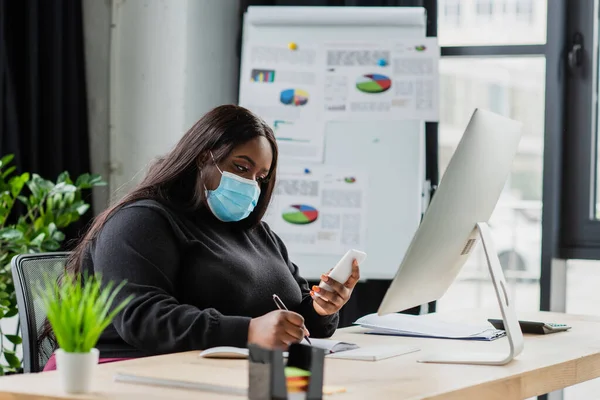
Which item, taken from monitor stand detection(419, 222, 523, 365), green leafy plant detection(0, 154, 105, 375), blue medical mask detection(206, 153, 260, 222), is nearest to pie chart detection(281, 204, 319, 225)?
green leafy plant detection(0, 154, 105, 375)

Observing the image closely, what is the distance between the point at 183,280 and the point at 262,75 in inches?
65.8

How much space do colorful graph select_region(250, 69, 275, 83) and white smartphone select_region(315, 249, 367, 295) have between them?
5.68 ft

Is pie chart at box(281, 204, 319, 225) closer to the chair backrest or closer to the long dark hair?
the long dark hair

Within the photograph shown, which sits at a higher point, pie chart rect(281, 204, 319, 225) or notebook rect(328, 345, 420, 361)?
pie chart rect(281, 204, 319, 225)

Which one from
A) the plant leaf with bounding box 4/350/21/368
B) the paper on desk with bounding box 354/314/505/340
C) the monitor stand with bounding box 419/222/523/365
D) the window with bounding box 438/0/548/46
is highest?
the window with bounding box 438/0/548/46

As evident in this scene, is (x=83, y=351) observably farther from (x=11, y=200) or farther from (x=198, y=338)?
(x=11, y=200)

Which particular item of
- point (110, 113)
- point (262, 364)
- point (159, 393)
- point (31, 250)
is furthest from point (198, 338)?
point (110, 113)

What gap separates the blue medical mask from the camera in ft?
6.52

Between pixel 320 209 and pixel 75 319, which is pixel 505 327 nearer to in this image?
pixel 75 319

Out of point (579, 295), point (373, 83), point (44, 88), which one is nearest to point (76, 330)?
point (373, 83)

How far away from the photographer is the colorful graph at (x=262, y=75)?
341 centimetres

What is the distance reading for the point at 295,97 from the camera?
338cm

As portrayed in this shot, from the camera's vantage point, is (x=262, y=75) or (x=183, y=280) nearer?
(x=183, y=280)

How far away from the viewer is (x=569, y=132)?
3430 millimetres
